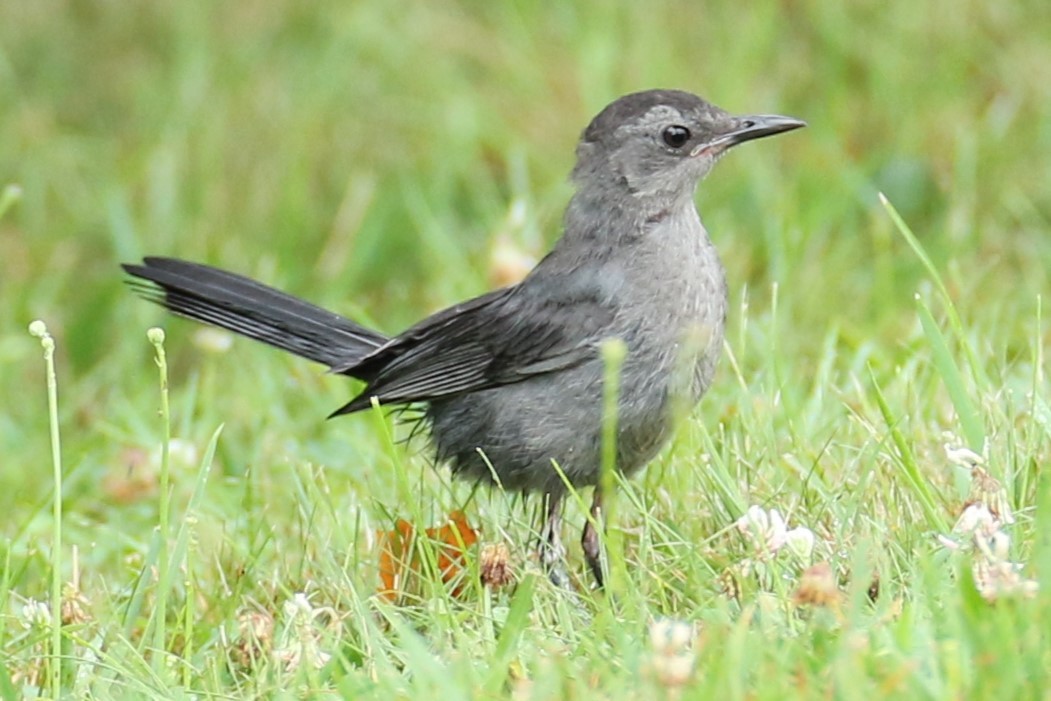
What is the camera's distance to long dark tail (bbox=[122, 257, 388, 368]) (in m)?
4.91

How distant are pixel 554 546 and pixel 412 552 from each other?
1.14 feet

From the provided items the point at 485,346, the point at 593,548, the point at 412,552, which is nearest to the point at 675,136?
the point at 485,346

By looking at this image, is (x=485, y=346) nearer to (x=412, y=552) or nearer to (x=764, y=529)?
(x=412, y=552)

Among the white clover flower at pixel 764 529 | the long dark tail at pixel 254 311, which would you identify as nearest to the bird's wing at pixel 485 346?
the long dark tail at pixel 254 311

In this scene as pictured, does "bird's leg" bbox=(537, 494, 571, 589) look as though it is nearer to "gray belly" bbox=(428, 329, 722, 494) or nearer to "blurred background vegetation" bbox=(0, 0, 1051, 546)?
"gray belly" bbox=(428, 329, 722, 494)

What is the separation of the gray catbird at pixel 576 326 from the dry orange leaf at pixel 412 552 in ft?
0.59

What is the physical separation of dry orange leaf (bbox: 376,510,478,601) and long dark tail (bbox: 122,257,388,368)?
3.02ft

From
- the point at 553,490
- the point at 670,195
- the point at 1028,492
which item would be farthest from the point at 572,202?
the point at 1028,492

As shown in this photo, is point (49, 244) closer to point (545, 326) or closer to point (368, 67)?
point (368, 67)

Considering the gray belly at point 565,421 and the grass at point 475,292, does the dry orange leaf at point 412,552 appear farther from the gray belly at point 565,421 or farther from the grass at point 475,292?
the gray belly at point 565,421

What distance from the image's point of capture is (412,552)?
155 inches

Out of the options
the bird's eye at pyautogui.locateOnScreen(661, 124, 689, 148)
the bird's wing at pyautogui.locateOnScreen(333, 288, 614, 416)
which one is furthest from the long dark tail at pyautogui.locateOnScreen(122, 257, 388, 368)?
the bird's eye at pyautogui.locateOnScreen(661, 124, 689, 148)

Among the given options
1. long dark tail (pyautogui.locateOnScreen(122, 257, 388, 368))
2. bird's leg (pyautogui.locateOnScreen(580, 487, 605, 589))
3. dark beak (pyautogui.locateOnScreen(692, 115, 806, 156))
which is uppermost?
dark beak (pyautogui.locateOnScreen(692, 115, 806, 156))

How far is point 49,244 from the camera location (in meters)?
8.22
